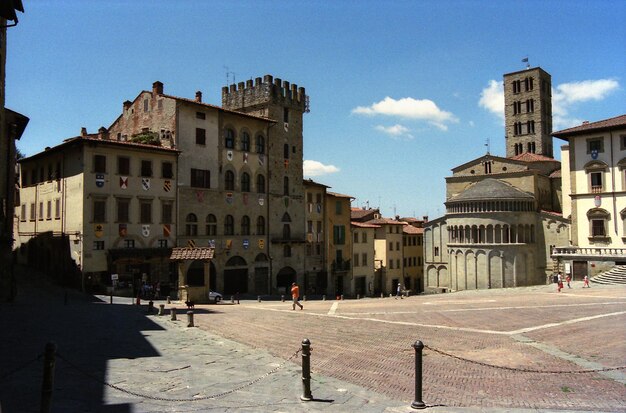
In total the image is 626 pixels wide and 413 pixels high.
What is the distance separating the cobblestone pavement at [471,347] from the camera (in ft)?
37.5

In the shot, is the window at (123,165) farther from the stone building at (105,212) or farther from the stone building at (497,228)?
the stone building at (497,228)

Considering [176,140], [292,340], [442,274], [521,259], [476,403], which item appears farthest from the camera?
[442,274]

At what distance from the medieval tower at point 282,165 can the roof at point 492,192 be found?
22.5 metres

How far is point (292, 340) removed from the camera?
17.7m

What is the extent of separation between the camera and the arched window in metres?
43.2

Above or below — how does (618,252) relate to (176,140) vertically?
below

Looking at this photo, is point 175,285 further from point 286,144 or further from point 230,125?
point 286,144

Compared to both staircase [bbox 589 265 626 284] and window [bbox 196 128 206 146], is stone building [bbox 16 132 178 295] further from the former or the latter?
staircase [bbox 589 265 626 284]

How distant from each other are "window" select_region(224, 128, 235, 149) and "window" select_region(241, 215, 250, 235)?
6.82 metres

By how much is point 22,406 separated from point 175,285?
106 feet

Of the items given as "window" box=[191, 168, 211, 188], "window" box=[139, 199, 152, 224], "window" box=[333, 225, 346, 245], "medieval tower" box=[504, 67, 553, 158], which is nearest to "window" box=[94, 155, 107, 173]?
"window" box=[139, 199, 152, 224]

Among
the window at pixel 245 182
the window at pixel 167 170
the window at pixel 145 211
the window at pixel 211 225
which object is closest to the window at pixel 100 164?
the window at pixel 145 211

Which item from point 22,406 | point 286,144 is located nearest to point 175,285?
point 286,144

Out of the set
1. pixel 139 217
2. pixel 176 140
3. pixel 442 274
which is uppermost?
pixel 176 140
